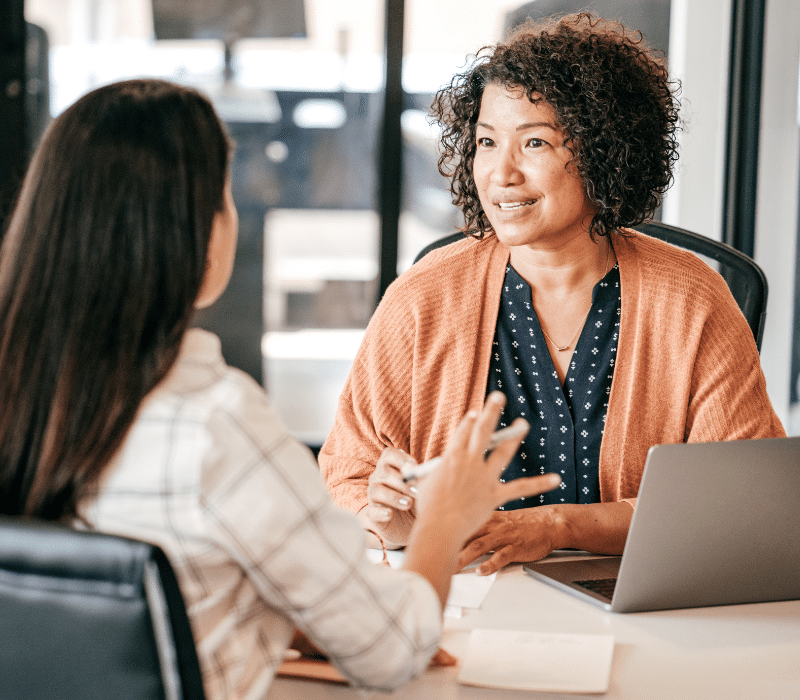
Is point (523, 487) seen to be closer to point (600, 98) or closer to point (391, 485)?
point (391, 485)

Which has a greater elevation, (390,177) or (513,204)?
(390,177)

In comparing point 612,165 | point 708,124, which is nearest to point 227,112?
point 708,124

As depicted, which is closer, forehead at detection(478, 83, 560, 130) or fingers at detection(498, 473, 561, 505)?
fingers at detection(498, 473, 561, 505)

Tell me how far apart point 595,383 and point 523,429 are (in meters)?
0.72

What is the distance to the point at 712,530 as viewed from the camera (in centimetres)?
105

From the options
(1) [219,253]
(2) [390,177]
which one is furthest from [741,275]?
(2) [390,177]

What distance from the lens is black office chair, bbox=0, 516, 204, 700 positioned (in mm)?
644

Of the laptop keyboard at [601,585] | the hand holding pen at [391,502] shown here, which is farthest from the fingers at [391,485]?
the laptop keyboard at [601,585]

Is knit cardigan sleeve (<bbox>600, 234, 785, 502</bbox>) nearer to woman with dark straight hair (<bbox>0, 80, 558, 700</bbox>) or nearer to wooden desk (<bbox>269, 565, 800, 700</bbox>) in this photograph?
wooden desk (<bbox>269, 565, 800, 700</bbox>)

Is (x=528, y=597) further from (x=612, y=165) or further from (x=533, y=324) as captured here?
(x=612, y=165)

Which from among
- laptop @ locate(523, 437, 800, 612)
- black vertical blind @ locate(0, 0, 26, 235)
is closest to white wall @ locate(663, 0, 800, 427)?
laptop @ locate(523, 437, 800, 612)

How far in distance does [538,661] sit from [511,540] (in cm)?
33

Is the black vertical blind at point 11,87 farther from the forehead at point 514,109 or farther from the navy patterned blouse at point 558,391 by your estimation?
the navy patterned blouse at point 558,391

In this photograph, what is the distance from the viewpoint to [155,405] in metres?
0.74
